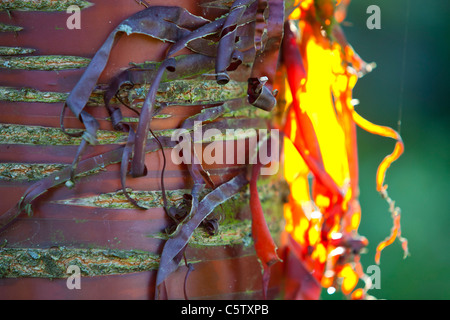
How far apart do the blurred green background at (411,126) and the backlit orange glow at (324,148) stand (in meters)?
1.78

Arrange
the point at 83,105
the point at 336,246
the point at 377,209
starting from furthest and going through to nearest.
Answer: the point at 377,209
the point at 336,246
the point at 83,105

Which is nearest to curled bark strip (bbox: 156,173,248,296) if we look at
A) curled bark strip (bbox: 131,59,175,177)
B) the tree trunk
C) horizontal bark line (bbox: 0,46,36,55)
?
the tree trunk

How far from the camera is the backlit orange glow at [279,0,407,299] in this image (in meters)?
1.06

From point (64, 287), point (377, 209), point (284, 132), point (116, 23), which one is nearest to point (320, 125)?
point (284, 132)

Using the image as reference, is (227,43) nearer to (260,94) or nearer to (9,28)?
(260,94)

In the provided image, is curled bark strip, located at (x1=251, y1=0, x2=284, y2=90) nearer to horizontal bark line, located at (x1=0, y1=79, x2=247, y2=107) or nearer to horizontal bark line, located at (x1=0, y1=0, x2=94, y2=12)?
horizontal bark line, located at (x1=0, y1=79, x2=247, y2=107)

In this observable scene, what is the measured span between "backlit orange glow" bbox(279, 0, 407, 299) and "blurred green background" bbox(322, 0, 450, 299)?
178 cm

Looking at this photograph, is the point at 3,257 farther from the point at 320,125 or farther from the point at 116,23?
the point at 320,125

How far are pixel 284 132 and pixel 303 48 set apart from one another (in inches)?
7.1

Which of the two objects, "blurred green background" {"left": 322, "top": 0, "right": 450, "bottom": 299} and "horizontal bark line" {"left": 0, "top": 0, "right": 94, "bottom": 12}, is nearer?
"horizontal bark line" {"left": 0, "top": 0, "right": 94, "bottom": 12}

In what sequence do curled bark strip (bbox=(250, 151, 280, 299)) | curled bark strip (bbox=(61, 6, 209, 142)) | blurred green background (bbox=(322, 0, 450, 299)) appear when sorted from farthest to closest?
1. blurred green background (bbox=(322, 0, 450, 299))
2. curled bark strip (bbox=(250, 151, 280, 299))
3. curled bark strip (bbox=(61, 6, 209, 142))

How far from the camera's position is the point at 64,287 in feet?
3.01

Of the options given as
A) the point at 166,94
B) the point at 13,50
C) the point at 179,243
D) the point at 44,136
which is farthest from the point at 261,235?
the point at 13,50

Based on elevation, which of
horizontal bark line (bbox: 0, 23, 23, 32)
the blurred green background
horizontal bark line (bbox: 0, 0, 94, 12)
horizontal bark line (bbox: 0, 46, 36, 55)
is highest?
horizontal bark line (bbox: 0, 0, 94, 12)
